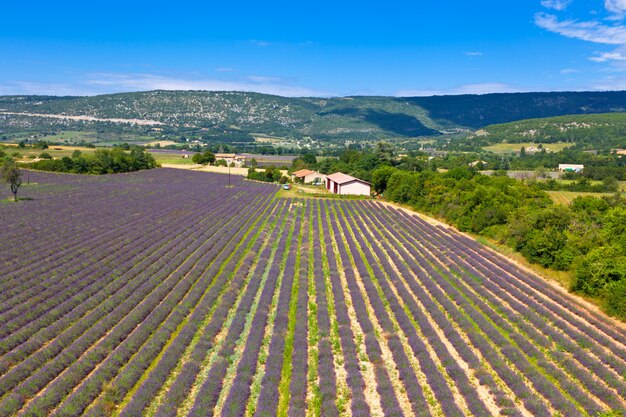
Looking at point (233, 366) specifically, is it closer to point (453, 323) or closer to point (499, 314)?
point (453, 323)

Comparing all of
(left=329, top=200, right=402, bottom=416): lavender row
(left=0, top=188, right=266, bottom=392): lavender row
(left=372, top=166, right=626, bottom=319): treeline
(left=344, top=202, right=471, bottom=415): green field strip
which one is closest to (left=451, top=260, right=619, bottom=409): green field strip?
(left=344, top=202, right=471, bottom=415): green field strip

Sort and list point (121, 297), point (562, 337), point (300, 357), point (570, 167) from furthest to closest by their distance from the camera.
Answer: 1. point (570, 167)
2. point (121, 297)
3. point (562, 337)
4. point (300, 357)

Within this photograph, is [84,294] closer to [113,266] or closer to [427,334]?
[113,266]

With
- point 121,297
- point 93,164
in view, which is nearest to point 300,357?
point 121,297

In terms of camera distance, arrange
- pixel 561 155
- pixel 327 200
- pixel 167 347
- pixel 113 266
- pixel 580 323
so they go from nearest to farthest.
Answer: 1. pixel 167 347
2. pixel 580 323
3. pixel 113 266
4. pixel 327 200
5. pixel 561 155

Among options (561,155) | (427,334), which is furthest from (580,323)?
(561,155)

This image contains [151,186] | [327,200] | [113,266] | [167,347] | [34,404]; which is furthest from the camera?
[151,186]

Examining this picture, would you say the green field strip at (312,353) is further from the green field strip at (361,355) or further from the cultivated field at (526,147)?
the cultivated field at (526,147)
